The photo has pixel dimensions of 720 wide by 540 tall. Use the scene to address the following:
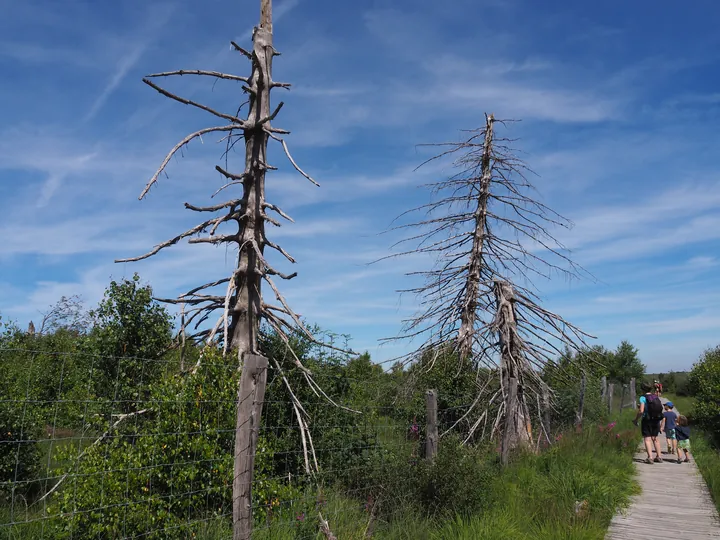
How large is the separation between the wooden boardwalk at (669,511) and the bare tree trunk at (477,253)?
14.5 feet

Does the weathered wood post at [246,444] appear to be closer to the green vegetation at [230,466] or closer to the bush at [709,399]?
the green vegetation at [230,466]

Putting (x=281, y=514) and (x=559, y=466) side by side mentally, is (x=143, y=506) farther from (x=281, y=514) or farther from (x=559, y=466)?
(x=559, y=466)

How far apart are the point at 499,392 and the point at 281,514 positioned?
21.7 ft

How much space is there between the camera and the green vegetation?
629cm

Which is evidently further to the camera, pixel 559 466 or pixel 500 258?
pixel 500 258

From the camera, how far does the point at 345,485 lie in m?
7.78

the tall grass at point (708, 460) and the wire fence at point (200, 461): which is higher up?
the wire fence at point (200, 461)

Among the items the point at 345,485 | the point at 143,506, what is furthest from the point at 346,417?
the point at 143,506

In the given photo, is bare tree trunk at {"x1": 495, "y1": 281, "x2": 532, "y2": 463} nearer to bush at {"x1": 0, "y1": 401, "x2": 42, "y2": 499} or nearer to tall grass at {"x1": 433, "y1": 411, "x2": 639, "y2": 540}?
tall grass at {"x1": 433, "y1": 411, "x2": 639, "y2": 540}

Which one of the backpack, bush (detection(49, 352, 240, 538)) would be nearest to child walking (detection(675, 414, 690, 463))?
the backpack

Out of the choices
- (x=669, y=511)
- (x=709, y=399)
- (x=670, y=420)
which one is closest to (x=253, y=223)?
(x=669, y=511)

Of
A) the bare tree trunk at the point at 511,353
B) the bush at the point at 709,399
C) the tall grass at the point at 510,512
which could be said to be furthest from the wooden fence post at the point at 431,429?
the bush at the point at 709,399

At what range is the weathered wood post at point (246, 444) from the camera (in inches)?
201

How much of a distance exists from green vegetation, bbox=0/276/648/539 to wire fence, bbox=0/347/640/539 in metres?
0.02
